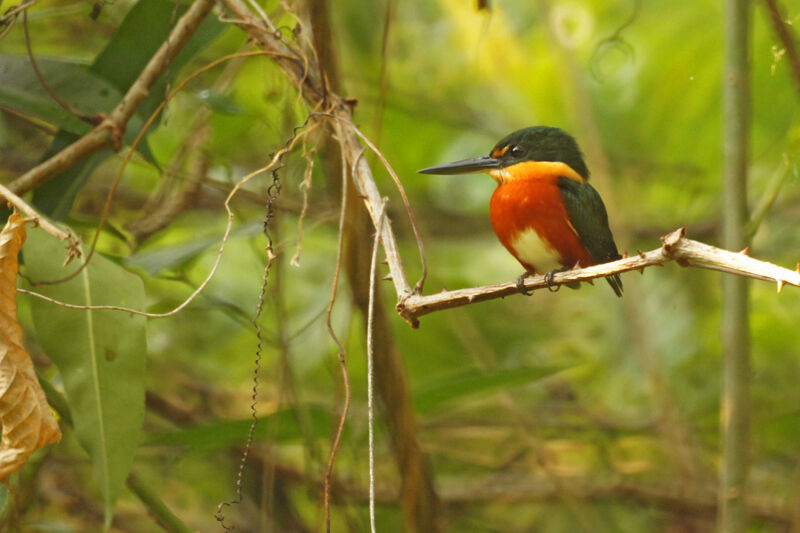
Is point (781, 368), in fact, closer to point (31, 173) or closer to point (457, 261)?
point (457, 261)

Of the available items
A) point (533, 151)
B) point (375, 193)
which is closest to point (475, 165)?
point (533, 151)

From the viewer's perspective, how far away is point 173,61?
5.80ft

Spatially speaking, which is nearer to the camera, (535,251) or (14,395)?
(14,395)

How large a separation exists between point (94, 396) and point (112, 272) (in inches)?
8.6

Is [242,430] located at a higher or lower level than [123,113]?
lower

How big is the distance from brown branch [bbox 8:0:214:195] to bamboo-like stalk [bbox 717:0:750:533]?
1.06m

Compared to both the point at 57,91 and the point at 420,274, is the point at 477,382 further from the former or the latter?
the point at 420,274

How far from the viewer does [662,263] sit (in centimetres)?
86

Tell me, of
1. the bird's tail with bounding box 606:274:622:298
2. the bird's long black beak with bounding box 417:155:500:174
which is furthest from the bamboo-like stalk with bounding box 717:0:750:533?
the bird's long black beak with bounding box 417:155:500:174

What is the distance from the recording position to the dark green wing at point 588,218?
1.49m

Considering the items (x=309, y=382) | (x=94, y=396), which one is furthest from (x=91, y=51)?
(x=94, y=396)

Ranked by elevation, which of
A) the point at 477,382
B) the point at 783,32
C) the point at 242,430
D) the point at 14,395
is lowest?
the point at 14,395

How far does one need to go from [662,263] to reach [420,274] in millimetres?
2505

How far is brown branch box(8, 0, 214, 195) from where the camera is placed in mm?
1606
